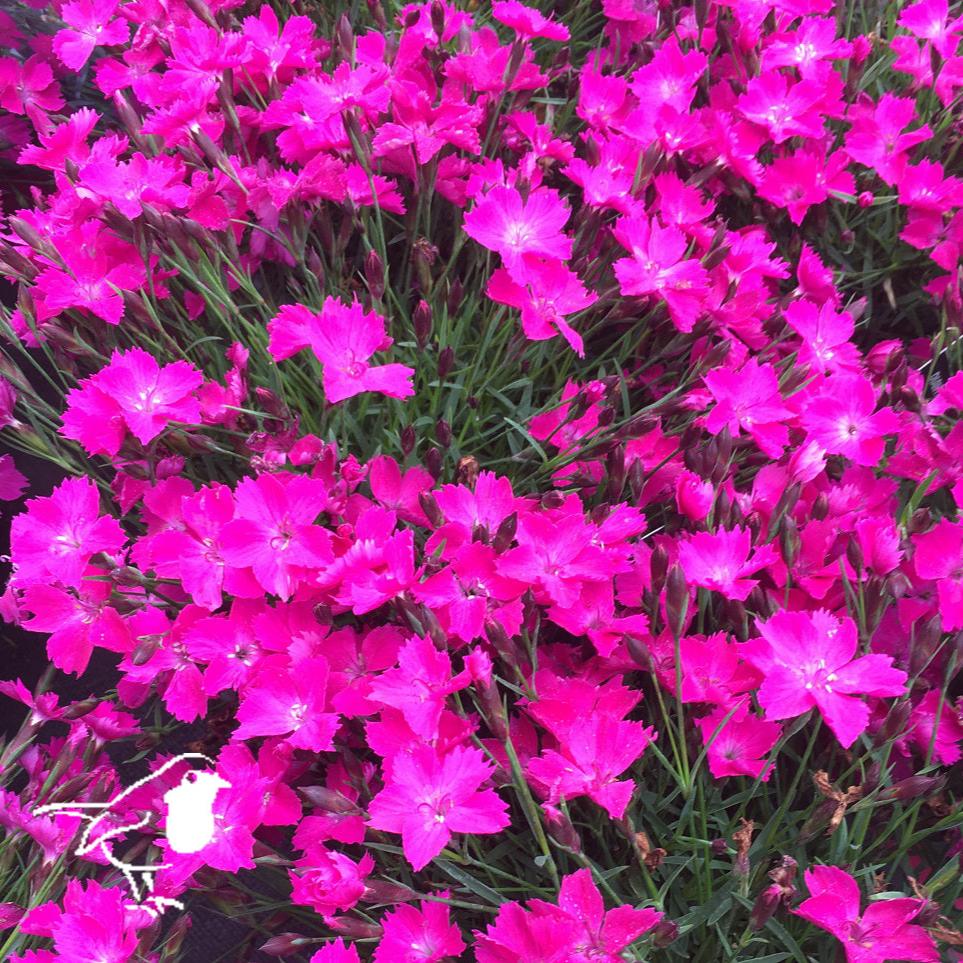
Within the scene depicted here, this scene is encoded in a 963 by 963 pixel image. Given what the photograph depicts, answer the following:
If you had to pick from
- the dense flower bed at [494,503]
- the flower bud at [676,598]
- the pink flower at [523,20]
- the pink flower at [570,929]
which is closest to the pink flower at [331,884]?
the dense flower bed at [494,503]

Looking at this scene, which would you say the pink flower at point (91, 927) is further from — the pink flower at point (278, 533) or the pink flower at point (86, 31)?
the pink flower at point (86, 31)

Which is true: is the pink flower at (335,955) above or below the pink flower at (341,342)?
below

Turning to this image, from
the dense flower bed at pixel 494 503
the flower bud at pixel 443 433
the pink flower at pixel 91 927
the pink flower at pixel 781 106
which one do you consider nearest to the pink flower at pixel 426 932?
the dense flower bed at pixel 494 503

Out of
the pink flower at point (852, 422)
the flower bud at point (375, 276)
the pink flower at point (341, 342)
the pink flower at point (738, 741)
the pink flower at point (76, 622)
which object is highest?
the flower bud at point (375, 276)

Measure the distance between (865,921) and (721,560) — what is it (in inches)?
13.1

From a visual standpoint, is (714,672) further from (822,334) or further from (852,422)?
(822,334)

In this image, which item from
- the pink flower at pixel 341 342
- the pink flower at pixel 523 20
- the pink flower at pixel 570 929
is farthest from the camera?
the pink flower at pixel 523 20

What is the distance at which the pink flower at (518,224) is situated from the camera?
106 centimetres

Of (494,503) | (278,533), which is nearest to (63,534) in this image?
(278,533)

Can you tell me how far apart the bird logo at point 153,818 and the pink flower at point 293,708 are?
0.24 ft

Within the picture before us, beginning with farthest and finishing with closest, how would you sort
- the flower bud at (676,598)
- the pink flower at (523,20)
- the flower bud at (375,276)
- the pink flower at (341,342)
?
the pink flower at (523,20) < the flower bud at (375,276) < the pink flower at (341,342) < the flower bud at (676,598)

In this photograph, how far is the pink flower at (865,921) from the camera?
780 millimetres

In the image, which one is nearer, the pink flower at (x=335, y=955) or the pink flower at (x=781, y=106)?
the pink flower at (x=335, y=955)

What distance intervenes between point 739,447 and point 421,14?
2.69 feet
